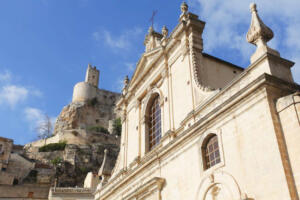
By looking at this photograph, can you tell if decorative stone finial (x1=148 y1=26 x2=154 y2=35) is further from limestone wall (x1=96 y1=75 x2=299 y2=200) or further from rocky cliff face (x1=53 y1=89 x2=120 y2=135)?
rocky cliff face (x1=53 y1=89 x2=120 y2=135)

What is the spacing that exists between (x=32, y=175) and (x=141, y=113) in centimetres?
3015

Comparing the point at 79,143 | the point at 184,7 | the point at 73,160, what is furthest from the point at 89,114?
the point at 184,7

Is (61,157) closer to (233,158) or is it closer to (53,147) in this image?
(53,147)

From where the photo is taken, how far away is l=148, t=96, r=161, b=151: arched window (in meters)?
14.3

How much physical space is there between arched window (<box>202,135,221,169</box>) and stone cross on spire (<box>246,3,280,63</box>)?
101 inches

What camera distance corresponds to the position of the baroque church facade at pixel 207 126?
7.58 metres

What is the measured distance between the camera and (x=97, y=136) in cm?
5272

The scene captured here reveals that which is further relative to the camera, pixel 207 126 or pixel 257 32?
pixel 207 126

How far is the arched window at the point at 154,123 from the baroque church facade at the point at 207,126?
0.05 m

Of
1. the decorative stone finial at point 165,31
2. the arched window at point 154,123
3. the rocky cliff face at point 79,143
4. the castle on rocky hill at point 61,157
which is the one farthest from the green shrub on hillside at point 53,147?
the decorative stone finial at point 165,31

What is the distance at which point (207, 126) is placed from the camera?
9.95 metres

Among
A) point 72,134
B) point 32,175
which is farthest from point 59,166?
point 72,134

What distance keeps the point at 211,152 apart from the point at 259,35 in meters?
3.57

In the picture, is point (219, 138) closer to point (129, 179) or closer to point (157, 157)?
point (157, 157)
